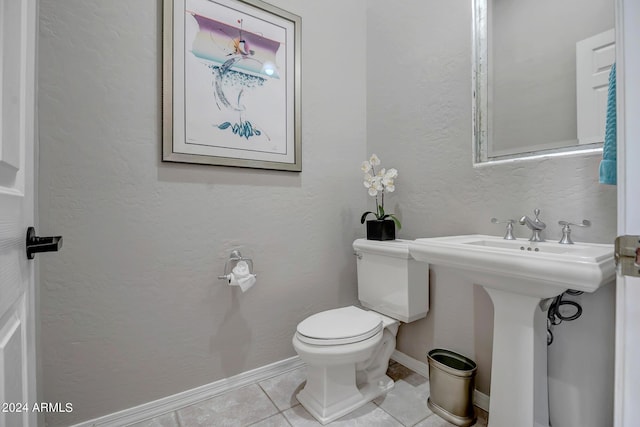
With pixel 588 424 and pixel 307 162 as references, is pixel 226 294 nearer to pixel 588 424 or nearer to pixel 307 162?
pixel 307 162

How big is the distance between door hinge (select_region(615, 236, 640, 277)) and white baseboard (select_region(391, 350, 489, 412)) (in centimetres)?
124

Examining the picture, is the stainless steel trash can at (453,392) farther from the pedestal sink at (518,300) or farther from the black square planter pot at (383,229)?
A: the black square planter pot at (383,229)

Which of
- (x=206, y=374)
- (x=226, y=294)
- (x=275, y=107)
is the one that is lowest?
(x=206, y=374)

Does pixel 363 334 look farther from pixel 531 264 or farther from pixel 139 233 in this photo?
pixel 139 233

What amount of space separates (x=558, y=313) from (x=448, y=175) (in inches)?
30.8

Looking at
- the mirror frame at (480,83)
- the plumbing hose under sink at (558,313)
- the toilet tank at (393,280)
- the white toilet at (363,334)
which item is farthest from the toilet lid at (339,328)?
the mirror frame at (480,83)

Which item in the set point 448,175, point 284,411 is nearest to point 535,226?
point 448,175

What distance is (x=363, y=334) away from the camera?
4.39 ft

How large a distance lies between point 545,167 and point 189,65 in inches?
67.3

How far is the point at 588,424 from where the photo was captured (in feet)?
3.50

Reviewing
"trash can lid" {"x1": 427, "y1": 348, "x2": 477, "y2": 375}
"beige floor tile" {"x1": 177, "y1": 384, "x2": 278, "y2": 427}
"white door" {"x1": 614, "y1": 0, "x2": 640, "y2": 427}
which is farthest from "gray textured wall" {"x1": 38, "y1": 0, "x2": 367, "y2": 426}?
"white door" {"x1": 614, "y1": 0, "x2": 640, "y2": 427}

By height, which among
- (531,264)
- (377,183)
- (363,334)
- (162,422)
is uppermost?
(377,183)

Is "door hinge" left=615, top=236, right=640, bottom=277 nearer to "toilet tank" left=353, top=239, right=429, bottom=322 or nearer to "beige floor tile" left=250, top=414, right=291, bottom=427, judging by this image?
"toilet tank" left=353, top=239, right=429, bottom=322


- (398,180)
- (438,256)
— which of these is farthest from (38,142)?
(398,180)
